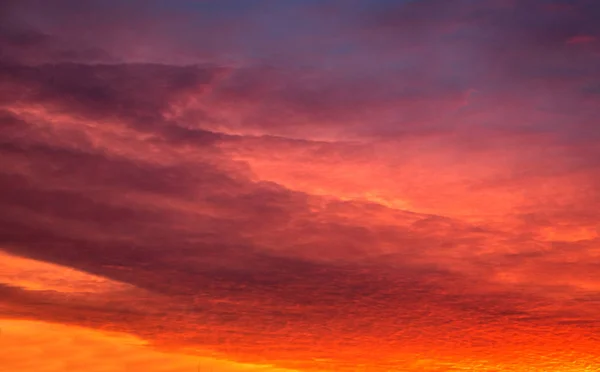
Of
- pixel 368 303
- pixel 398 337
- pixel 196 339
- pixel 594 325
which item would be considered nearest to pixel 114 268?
pixel 196 339

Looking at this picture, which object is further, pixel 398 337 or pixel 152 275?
pixel 398 337

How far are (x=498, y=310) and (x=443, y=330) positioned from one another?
183 centimetres

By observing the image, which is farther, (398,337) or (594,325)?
(398,337)

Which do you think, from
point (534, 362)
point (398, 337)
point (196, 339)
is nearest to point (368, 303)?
point (398, 337)

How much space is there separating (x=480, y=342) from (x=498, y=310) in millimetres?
2424

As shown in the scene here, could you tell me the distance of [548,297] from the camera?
15562mm

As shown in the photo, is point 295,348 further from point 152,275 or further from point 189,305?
point 152,275

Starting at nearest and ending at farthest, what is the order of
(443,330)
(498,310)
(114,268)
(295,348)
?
1. (114,268)
2. (498,310)
3. (443,330)
4. (295,348)

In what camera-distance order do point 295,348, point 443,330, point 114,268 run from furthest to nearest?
1. point 295,348
2. point 443,330
3. point 114,268

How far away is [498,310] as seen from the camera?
53.7ft

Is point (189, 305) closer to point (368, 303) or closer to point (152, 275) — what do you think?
point (152, 275)

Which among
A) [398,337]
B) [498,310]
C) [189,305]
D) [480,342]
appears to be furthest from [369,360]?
[189,305]

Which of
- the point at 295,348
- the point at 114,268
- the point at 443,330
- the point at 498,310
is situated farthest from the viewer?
the point at 295,348

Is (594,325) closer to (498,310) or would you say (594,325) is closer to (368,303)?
(498,310)
